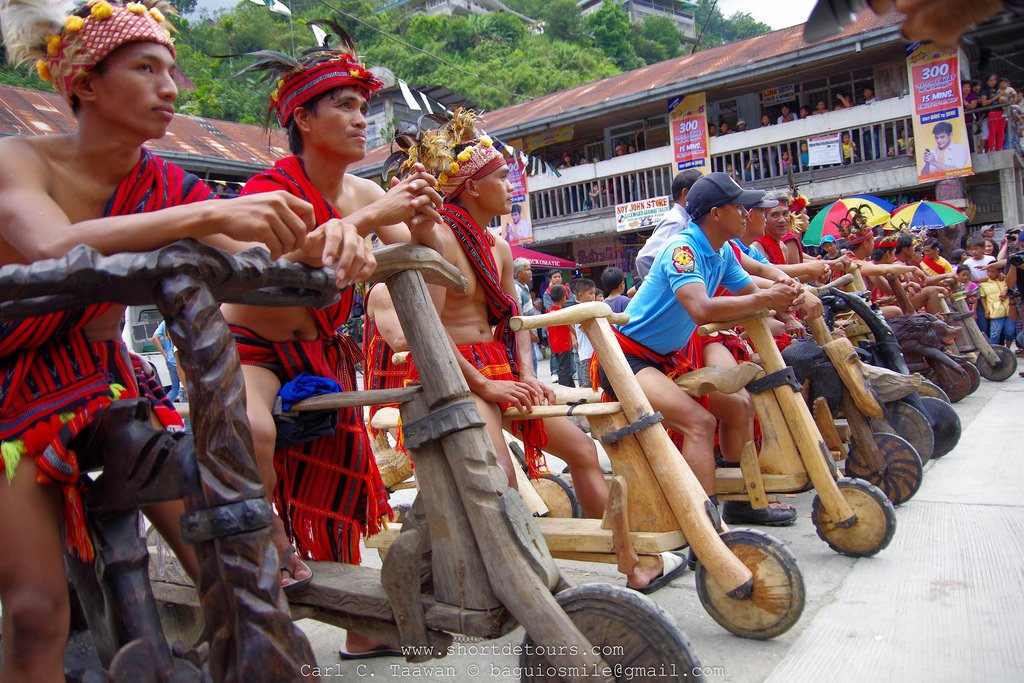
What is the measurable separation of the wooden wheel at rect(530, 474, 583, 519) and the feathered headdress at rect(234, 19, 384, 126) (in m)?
2.45

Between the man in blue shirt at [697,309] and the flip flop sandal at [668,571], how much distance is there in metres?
0.35

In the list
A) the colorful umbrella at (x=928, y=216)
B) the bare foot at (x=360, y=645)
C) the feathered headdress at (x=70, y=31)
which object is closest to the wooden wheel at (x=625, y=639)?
the bare foot at (x=360, y=645)

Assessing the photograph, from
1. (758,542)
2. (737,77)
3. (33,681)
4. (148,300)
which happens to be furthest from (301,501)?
(737,77)

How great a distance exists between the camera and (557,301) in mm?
12648

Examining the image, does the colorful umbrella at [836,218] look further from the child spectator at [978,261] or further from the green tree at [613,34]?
the green tree at [613,34]

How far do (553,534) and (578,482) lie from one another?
617mm

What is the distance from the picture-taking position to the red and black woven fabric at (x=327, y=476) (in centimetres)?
295

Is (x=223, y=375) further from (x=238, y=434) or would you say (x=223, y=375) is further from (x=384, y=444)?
(x=384, y=444)

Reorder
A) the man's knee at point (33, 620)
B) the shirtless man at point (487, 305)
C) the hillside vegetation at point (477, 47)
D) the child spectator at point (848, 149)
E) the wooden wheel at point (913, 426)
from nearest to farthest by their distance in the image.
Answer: the man's knee at point (33, 620), the shirtless man at point (487, 305), the wooden wheel at point (913, 426), the child spectator at point (848, 149), the hillside vegetation at point (477, 47)

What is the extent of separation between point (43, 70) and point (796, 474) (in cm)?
348

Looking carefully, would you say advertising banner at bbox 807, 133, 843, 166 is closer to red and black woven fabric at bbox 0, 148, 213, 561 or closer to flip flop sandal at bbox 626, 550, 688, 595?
flip flop sandal at bbox 626, 550, 688, 595

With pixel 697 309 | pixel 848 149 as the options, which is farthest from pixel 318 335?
pixel 848 149

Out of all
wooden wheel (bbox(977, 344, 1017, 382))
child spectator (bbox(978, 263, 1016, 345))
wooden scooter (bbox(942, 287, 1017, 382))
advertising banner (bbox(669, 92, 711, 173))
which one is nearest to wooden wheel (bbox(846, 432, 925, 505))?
wooden scooter (bbox(942, 287, 1017, 382))

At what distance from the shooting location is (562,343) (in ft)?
37.5
